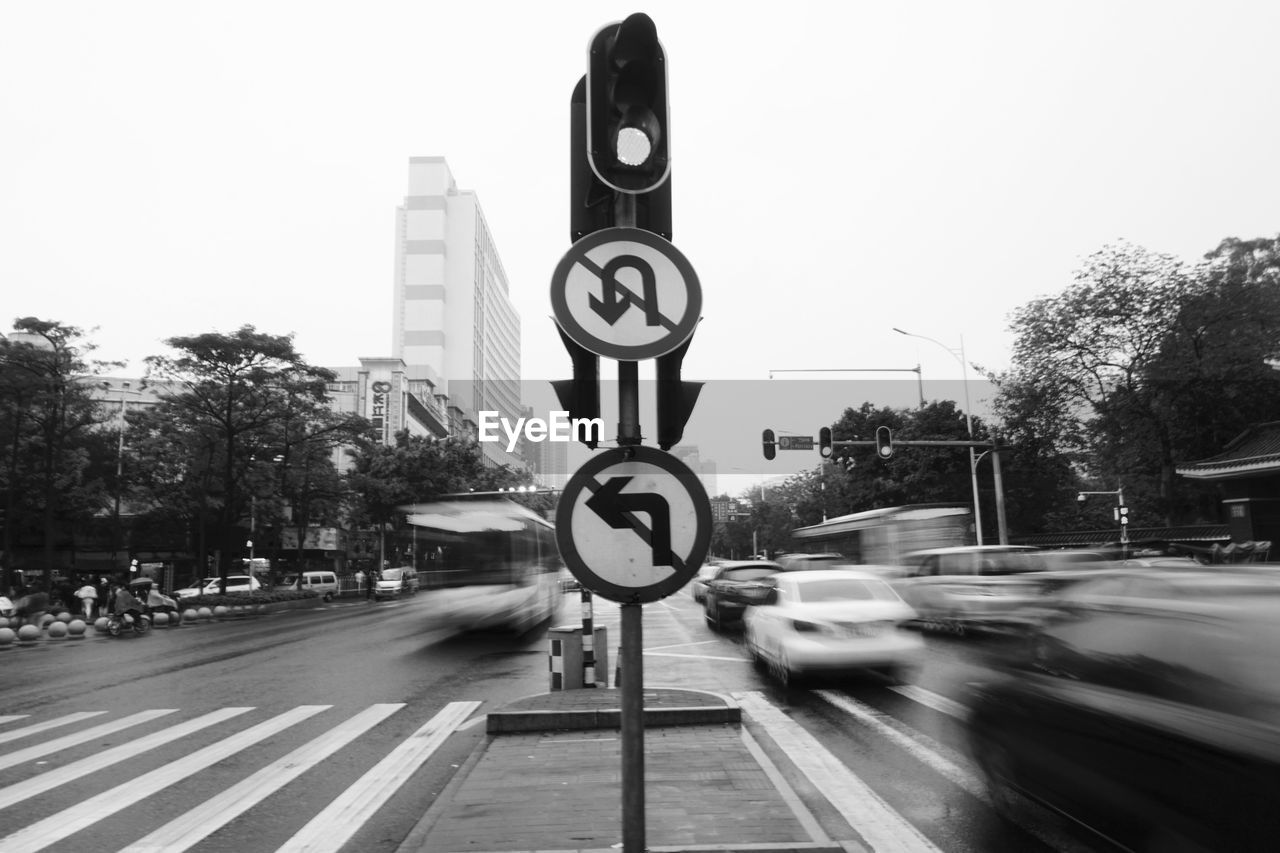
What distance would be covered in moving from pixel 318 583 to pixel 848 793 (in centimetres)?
5478

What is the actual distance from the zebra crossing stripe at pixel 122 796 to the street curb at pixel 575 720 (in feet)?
7.87

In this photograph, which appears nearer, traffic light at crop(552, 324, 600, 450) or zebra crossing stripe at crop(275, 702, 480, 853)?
traffic light at crop(552, 324, 600, 450)

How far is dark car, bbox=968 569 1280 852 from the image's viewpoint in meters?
3.80

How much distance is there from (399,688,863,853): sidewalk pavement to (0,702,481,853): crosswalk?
0.76 m

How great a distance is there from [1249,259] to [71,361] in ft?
173

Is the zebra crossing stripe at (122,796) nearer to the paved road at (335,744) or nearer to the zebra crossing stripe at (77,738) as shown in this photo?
the paved road at (335,744)

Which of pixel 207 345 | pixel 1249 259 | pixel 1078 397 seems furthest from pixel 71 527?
pixel 1249 259

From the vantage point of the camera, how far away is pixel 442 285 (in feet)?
367

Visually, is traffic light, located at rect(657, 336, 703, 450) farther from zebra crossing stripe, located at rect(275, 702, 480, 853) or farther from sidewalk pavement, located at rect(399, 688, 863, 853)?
zebra crossing stripe, located at rect(275, 702, 480, 853)

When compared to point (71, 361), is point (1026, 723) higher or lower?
lower

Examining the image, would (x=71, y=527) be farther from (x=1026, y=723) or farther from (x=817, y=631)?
(x=1026, y=723)

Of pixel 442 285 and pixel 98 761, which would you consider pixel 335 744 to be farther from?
pixel 442 285

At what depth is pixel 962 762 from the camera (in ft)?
23.6

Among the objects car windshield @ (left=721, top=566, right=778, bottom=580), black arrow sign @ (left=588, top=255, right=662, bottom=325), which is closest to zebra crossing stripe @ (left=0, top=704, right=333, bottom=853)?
black arrow sign @ (left=588, top=255, right=662, bottom=325)
